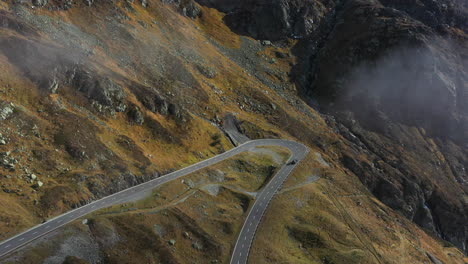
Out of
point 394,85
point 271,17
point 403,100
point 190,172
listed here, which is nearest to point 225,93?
point 190,172

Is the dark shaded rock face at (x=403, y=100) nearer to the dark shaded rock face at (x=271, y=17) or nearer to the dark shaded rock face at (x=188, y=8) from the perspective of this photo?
the dark shaded rock face at (x=271, y=17)

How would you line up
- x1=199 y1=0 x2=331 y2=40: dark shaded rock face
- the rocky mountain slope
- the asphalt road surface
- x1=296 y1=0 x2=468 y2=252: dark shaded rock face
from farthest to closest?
x1=199 y1=0 x2=331 y2=40: dark shaded rock face, x1=296 y1=0 x2=468 y2=252: dark shaded rock face, the rocky mountain slope, the asphalt road surface

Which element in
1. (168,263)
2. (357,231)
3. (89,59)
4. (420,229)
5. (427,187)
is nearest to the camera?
(168,263)

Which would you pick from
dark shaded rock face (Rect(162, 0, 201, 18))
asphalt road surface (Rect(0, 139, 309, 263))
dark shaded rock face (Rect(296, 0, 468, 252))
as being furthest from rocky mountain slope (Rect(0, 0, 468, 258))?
asphalt road surface (Rect(0, 139, 309, 263))

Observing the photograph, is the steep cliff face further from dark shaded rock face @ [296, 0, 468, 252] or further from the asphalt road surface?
the asphalt road surface

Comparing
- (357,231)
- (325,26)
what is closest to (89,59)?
(357,231)

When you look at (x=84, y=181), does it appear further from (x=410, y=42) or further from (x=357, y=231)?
(x=410, y=42)

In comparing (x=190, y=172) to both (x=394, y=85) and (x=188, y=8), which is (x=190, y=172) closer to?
(x=188, y=8)
